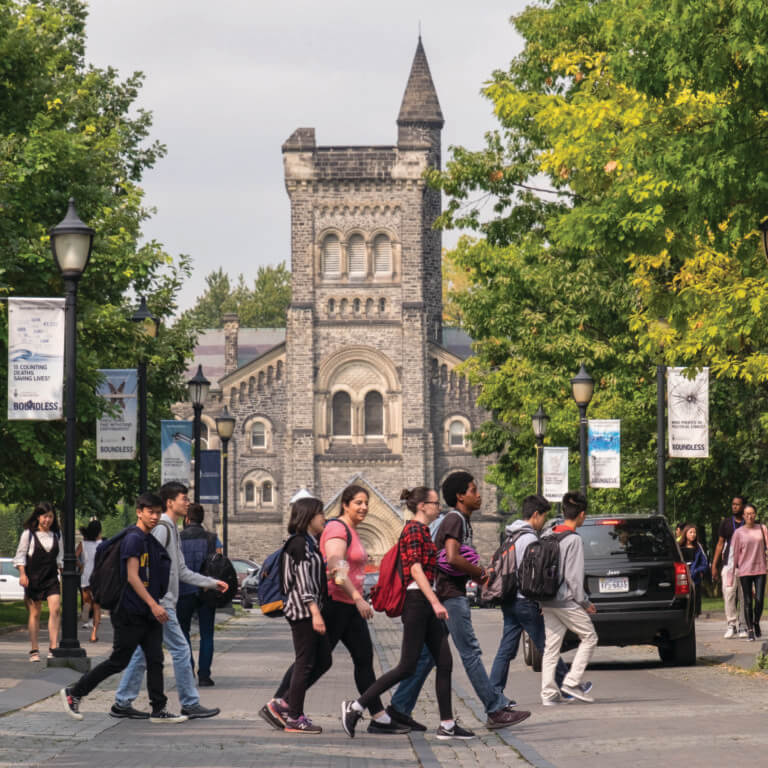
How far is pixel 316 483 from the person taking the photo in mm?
82750

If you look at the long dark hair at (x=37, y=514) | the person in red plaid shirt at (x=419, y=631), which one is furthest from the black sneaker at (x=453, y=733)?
the long dark hair at (x=37, y=514)

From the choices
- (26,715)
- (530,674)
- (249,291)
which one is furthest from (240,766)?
(249,291)

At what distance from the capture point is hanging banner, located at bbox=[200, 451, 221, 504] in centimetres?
3678

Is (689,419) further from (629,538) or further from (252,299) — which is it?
(252,299)

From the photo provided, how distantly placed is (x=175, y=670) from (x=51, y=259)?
14391 millimetres

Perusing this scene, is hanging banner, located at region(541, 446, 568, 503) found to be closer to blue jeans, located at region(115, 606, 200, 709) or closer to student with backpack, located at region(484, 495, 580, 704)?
student with backpack, located at region(484, 495, 580, 704)

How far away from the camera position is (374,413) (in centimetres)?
8244

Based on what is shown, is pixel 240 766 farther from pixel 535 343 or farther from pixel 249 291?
pixel 249 291

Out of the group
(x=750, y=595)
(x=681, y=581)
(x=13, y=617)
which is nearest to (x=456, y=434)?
(x=13, y=617)

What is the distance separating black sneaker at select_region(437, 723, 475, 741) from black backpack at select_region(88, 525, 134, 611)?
2554mm

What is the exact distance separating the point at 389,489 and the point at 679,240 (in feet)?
212

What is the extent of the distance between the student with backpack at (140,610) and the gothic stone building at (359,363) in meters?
68.3

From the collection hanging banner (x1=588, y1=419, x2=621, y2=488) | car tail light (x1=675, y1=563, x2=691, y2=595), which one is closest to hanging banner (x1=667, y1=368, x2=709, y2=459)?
hanging banner (x1=588, y1=419, x2=621, y2=488)

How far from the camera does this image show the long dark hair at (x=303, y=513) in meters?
11.7
